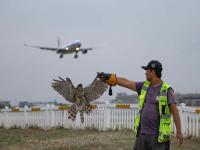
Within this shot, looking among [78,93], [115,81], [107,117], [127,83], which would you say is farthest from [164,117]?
[107,117]

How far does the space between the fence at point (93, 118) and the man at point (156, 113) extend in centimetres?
820

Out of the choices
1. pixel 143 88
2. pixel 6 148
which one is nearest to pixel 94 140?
pixel 6 148

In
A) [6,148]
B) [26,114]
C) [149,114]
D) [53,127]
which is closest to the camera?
[149,114]

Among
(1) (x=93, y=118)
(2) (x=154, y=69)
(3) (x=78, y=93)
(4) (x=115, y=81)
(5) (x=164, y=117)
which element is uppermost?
(2) (x=154, y=69)

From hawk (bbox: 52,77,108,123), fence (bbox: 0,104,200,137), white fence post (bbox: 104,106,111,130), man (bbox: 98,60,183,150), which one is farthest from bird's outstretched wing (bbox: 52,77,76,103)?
white fence post (bbox: 104,106,111,130)

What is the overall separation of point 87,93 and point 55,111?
1337 cm

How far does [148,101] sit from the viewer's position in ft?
25.7

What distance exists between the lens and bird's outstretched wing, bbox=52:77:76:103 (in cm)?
943

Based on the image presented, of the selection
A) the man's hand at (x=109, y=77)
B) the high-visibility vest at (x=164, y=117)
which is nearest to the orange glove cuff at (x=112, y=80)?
the man's hand at (x=109, y=77)

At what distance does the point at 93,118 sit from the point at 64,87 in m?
11.7

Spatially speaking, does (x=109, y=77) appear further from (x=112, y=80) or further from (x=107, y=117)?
(x=107, y=117)

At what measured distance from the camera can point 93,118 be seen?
21.1 meters

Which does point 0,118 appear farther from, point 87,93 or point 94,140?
point 87,93

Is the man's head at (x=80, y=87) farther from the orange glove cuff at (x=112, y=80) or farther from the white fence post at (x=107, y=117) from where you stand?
the white fence post at (x=107, y=117)
